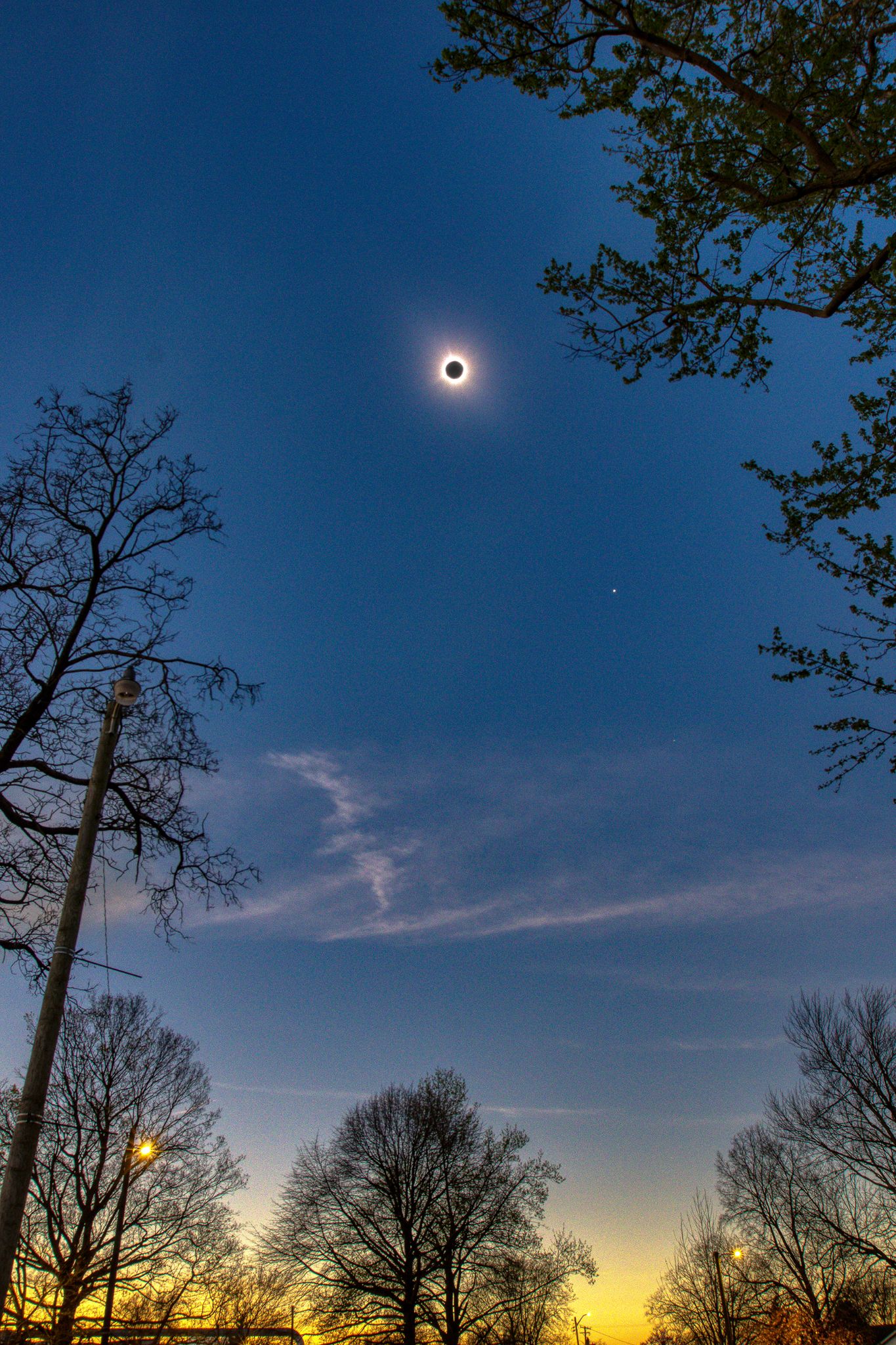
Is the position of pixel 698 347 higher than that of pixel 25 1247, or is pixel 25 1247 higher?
pixel 698 347

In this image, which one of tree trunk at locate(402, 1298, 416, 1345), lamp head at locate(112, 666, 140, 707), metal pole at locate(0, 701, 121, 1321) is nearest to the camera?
metal pole at locate(0, 701, 121, 1321)

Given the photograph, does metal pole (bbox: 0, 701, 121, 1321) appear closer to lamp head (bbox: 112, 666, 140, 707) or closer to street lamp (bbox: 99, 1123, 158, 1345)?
lamp head (bbox: 112, 666, 140, 707)

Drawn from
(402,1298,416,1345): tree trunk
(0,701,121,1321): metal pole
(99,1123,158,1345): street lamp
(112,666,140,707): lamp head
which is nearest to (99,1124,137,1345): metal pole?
(99,1123,158,1345): street lamp

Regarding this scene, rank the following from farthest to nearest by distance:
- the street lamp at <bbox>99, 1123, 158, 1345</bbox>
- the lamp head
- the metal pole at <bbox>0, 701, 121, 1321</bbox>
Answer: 1. the street lamp at <bbox>99, 1123, 158, 1345</bbox>
2. the lamp head
3. the metal pole at <bbox>0, 701, 121, 1321</bbox>

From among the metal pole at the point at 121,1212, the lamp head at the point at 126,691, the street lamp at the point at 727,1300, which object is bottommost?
the street lamp at the point at 727,1300

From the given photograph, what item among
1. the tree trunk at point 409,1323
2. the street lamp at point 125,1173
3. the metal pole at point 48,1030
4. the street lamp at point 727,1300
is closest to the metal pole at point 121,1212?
the street lamp at point 125,1173

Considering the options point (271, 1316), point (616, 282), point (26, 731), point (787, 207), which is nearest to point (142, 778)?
point (26, 731)

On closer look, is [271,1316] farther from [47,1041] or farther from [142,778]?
[47,1041]

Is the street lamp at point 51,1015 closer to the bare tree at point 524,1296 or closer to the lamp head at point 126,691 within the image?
the lamp head at point 126,691
